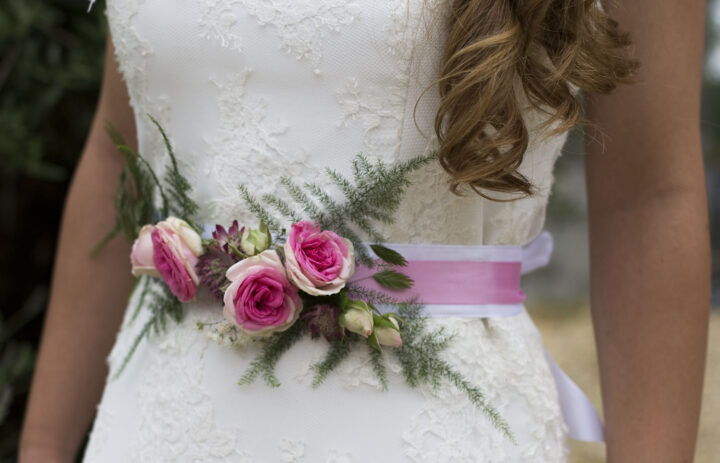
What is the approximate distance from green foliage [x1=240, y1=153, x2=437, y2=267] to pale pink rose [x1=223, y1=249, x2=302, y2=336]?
0.07 metres

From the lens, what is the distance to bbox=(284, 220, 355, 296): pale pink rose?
0.90m

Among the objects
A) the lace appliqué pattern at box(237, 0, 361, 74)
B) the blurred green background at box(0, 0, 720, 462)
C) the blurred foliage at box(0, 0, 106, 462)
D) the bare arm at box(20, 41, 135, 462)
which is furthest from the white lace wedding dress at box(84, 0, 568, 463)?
the blurred foliage at box(0, 0, 106, 462)

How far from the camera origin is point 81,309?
51.0 inches

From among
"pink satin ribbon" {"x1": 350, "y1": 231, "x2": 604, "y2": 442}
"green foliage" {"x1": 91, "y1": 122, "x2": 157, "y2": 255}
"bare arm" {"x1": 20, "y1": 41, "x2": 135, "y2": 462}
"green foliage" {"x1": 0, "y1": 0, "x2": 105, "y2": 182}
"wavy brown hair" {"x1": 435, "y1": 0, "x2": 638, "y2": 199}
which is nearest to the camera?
"wavy brown hair" {"x1": 435, "y1": 0, "x2": 638, "y2": 199}

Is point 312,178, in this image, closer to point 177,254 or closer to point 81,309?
point 177,254

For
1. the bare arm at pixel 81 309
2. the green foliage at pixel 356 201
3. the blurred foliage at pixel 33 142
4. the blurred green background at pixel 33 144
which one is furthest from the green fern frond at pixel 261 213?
the blurred foliage at pixel 33 142

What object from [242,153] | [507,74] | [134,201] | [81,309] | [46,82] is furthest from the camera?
[46,82]

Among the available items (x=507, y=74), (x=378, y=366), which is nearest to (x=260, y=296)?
(x=378, y=366)

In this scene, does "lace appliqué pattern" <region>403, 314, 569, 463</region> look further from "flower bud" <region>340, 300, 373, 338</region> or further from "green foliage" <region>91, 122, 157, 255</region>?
"green foliage" <region>91, 122, 157, 255</region>

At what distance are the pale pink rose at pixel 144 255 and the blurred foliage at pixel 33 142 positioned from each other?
128 cm

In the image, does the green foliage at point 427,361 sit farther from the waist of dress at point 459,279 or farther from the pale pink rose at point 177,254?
the pale pink rose at point 177,254

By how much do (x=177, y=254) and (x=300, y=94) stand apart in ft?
0.85

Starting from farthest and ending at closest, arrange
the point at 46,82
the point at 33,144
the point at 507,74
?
the point at 46,82
the point at 33,144
the point at 507,74

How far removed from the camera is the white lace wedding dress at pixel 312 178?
93 cm
